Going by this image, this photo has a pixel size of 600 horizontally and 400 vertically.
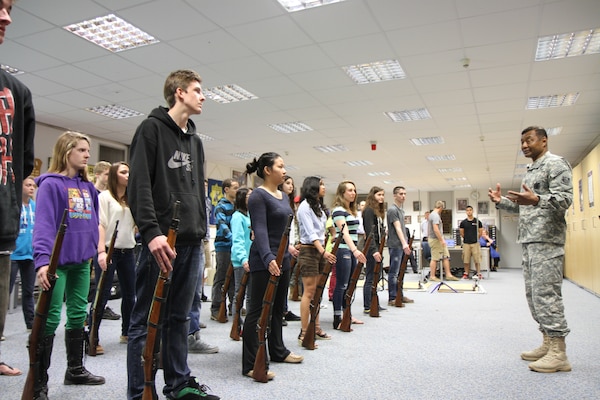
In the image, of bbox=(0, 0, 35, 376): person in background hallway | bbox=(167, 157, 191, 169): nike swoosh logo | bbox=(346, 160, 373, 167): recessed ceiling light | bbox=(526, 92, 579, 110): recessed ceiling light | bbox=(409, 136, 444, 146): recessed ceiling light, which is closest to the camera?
bbox=(0, 0, 35, 376): person in background hallway

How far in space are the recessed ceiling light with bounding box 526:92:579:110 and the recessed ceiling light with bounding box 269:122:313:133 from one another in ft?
13.8

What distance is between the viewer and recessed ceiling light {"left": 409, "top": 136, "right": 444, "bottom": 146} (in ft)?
33.2

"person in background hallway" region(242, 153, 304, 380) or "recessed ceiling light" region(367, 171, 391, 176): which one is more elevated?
"recessed ceiling light" region(367, 171, 391, 176)

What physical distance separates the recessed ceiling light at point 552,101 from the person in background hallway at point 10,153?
298 inches

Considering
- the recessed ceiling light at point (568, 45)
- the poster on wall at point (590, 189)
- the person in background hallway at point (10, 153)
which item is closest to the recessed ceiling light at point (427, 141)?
the poster on wall at point (590, 189)

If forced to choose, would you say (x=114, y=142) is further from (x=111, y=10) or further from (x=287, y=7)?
(x=287, y=7)

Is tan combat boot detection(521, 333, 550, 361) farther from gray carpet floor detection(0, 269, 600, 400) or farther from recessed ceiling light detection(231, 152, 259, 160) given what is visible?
recessed ceiling light detection(231, 152, 259, 160)

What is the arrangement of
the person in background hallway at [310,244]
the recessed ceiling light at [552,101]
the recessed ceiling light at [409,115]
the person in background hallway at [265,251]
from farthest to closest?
the recessed ceiling light at [409,115], the recessed ceiling light at [552,101], the person in background hallway at [310,244], the person in background hallway at [265,251]

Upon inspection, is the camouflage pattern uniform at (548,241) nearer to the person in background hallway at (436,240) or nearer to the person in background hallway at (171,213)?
the person in background hallway at (171,213)

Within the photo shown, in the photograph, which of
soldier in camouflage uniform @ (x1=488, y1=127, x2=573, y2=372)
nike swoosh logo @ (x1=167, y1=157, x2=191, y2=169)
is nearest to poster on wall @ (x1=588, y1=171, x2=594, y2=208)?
soldier in camouflage uniform @ (x1=488, y1=127, x2=573, y2=372)

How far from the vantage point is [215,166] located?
519 inches

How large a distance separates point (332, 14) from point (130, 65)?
294 cm

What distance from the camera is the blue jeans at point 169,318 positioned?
6.36ft

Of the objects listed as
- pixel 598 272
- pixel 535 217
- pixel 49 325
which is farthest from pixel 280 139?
pixel 49 325
